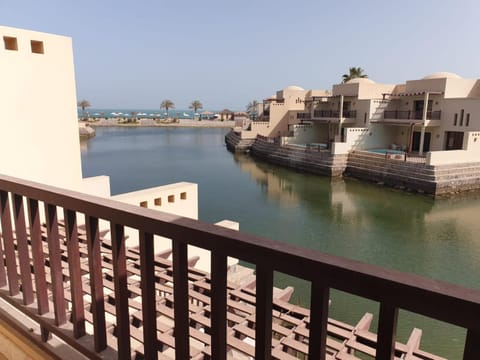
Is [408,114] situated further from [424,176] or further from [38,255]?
[38,255]

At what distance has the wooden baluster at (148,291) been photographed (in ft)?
3.42

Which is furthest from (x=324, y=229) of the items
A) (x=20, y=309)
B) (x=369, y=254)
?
(x=20, y=309)

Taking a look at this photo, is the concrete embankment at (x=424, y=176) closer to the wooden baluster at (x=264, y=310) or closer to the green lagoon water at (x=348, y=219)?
the green lagoon water at (x=348, y=219)

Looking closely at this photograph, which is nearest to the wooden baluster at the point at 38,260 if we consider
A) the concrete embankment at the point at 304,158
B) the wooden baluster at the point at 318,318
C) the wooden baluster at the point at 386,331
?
the wooden baluster at the point at 318,318

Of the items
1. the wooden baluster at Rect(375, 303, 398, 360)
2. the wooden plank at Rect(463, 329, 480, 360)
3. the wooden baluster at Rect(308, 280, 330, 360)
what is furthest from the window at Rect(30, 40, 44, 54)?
the wooden plank at Rect(463, 329, 480, 360)

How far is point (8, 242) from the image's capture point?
1.57m

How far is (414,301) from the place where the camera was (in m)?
0.65

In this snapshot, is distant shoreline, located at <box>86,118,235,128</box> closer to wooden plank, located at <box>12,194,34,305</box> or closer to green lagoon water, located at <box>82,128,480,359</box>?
green lagoon water, located at <box>82,128,480,359</box>

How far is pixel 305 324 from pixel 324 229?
8.54 metres

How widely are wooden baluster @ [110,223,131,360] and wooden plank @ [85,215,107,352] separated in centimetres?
10

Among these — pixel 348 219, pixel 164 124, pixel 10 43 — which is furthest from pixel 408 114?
pixel 164 124

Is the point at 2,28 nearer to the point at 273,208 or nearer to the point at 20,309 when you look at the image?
the point at 20,309

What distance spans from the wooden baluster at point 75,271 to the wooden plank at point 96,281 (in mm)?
84

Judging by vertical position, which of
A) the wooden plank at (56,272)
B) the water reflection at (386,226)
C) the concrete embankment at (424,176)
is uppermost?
the wooden plank at (56,272)
